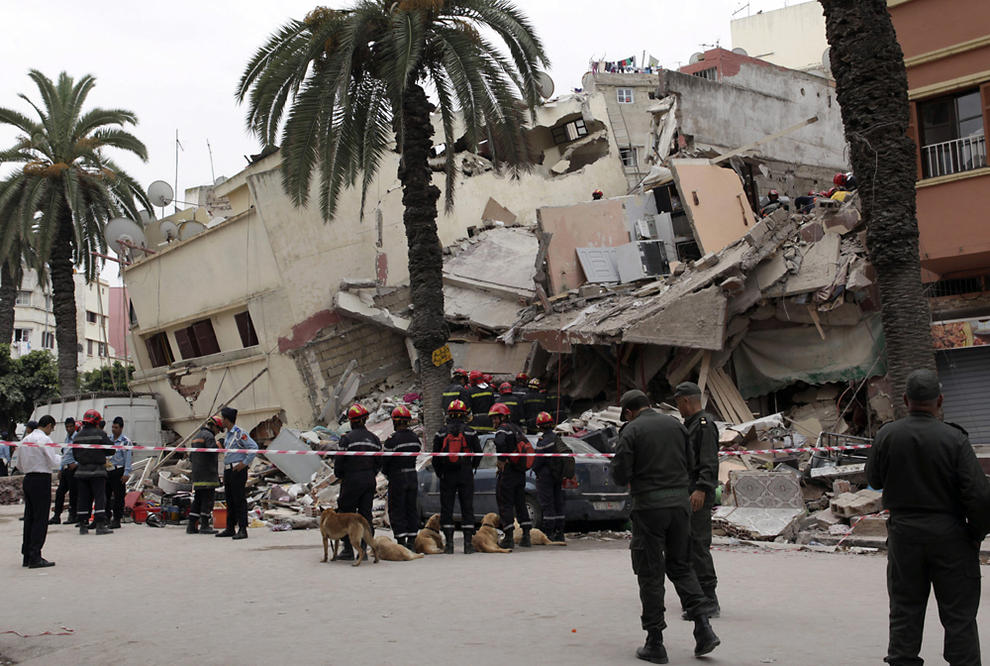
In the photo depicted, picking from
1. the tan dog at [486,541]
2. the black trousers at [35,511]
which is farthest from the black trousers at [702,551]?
the black trousers at [35,511]

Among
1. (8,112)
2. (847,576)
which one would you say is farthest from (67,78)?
(847,576)

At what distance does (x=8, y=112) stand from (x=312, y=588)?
2361cm

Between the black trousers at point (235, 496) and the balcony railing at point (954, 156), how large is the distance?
11506mm

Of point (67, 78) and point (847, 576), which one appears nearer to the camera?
point (847, 576)

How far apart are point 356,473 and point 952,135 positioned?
10.8 metres

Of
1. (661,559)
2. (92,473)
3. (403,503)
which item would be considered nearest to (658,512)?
(661,559)

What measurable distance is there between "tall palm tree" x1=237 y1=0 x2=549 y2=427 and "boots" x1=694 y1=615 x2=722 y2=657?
11.4 m

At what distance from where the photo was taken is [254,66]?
56.0ft

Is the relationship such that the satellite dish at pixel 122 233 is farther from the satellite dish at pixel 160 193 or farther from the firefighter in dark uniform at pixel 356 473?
the firefighter in dark uniform at pixel 356 473

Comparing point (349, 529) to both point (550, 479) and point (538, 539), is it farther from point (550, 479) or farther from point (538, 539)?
point (550, 479)

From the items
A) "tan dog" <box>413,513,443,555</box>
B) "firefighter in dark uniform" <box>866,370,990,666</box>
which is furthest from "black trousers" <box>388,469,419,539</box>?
"firefighter in dark uniform" <box>866,370,990,666</box>

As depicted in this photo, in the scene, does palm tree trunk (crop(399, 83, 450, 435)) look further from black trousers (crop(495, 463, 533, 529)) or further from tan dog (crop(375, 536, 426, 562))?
tan dog (crop(375, 536, 426, 562))

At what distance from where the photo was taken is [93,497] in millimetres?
13938

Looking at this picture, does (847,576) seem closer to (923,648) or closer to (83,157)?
(923,648)
